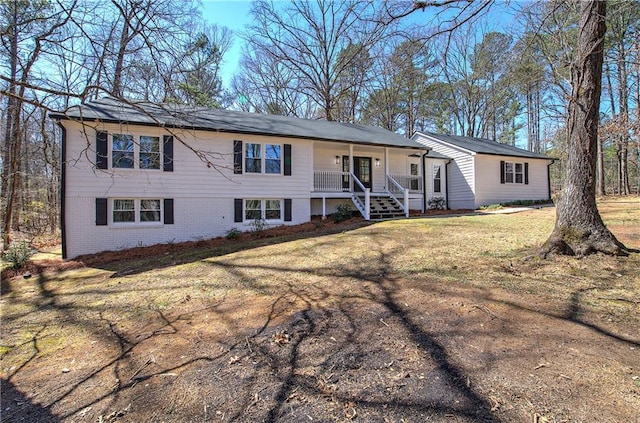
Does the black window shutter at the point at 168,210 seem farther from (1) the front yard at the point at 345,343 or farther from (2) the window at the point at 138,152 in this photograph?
(1) the front yard at the point at 345,343

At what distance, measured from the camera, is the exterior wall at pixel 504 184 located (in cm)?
1767

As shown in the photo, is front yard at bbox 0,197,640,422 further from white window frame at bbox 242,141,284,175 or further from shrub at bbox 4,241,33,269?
white window frame at bbox 242,141,284,175

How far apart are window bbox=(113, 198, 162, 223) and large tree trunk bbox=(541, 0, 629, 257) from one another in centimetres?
1130

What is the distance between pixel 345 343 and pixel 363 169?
13.4 m

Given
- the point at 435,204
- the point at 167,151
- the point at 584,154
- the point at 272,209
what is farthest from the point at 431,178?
the point at 167,151

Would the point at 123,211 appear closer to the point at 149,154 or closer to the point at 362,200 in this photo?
the point at 149,154

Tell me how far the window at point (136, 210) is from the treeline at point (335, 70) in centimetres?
302

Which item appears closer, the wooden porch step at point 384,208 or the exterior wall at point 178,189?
the exterior wall at point 178,189

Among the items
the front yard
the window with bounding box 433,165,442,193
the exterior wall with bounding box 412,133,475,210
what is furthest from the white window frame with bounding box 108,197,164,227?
the exterior wall with bounding box 412,133,475,210

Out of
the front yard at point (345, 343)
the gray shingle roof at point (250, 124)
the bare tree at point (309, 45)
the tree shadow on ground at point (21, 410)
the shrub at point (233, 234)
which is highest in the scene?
the bare tree at point (309, 45)

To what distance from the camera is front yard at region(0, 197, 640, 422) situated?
93.8 inches

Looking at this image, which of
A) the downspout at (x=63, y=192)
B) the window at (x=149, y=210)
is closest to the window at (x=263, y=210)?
the window at (x=149, y=210)

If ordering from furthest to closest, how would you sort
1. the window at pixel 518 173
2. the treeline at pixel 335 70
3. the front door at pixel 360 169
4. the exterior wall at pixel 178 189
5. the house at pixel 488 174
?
the window at pixel 518 173 < the house at pixel 488 174 < the front door at pixel 360 169 < the exterior wall at pixel 178 189 < the treeline at pixel 335 70

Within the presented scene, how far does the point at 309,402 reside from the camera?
95.4 inches
